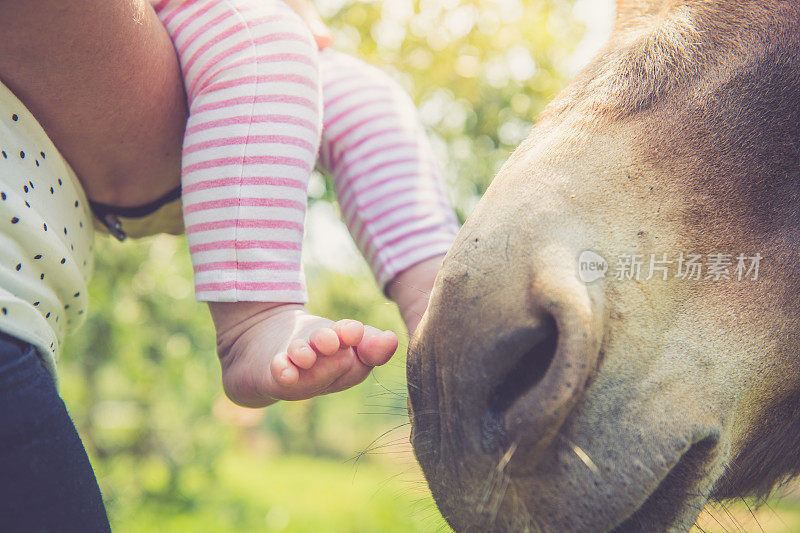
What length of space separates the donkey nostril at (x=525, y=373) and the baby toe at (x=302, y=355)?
232 millimetres

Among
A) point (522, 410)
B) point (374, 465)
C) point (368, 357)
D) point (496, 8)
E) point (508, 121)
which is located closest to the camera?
point (522, 410)

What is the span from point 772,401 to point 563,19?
336cm

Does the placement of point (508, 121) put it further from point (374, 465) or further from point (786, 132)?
point (374, 465)

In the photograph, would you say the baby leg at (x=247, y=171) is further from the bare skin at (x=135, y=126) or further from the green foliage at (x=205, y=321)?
the green foliage at (x=205, y=321)

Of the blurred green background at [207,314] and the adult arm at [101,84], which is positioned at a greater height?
the adult arm at [101,84]

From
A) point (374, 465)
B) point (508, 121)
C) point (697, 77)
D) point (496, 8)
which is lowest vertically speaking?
point (374, 465)

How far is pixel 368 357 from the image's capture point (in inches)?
33.9

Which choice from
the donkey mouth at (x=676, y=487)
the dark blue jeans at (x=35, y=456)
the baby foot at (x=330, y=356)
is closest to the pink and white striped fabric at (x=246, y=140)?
the baby foot at (x=330, y=356)

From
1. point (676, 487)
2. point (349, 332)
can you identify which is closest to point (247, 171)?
point (349, 332)

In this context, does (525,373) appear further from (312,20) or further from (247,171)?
(312,20)

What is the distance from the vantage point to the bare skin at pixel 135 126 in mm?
778

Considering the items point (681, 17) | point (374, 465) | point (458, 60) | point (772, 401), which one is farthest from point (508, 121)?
point (374, 465)

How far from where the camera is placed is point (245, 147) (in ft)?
2.99

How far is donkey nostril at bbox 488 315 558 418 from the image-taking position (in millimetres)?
747
